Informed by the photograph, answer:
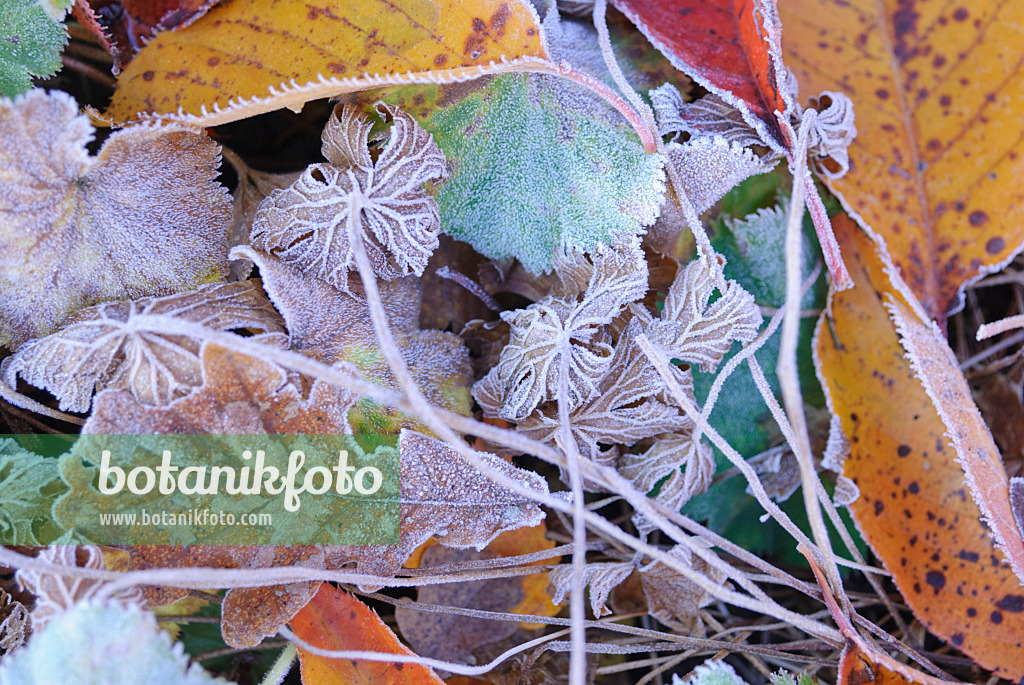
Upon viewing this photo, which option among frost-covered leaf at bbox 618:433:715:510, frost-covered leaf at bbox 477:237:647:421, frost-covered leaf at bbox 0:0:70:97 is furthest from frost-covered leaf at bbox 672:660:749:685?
frost-covered leaf at bbox 0:0:70:97

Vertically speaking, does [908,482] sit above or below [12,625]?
above

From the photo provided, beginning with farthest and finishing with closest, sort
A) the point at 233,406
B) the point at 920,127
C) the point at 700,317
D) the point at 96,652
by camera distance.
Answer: the point at 920,127, the point at 700,317, the point at 233,406, the point at 96,652

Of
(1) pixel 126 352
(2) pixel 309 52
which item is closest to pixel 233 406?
(1) pixel 126 352

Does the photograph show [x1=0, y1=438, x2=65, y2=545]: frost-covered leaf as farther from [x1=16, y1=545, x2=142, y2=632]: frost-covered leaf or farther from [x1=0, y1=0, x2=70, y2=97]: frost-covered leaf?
[x1=0, y1=0, x2=70, y2=97]: frost-covered leaf

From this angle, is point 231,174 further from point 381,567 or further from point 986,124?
point 986,124

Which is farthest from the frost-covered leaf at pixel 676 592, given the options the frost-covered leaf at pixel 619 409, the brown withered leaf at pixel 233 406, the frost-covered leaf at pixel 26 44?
the frost-covered leaf at pixel 26 44

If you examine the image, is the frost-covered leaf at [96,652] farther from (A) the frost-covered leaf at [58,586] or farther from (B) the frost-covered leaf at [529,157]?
(B) the frost-covered leaf at [529,157]

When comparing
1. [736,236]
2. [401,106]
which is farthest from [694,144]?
[401,106]

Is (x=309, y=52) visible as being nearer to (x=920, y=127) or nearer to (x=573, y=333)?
(x=573, y=333)
